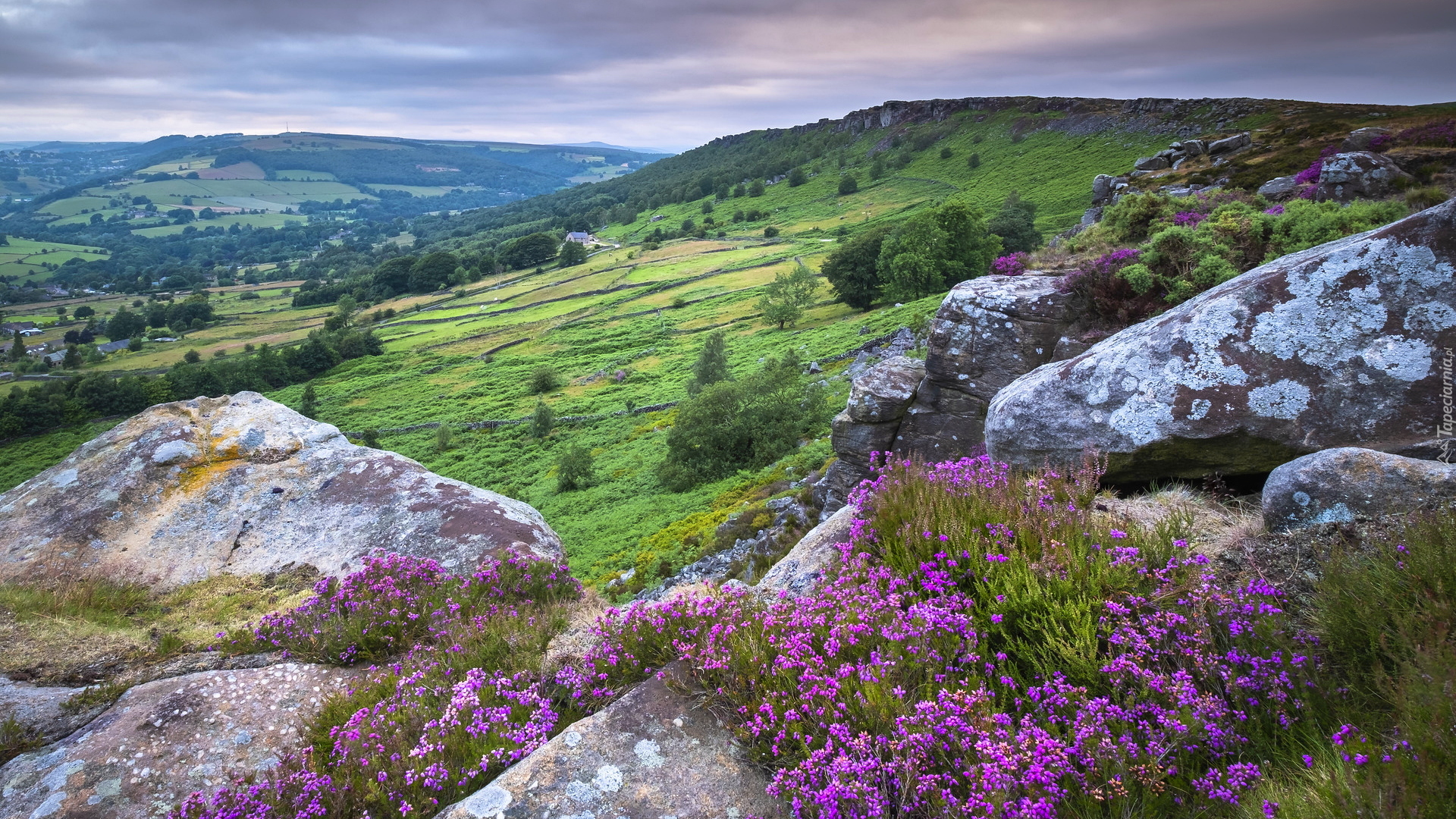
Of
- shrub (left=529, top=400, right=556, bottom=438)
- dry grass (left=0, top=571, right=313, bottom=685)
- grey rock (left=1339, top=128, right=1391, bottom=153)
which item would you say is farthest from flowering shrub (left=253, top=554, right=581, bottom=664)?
shrub (left=529, top=400, right=556, bottom=438)

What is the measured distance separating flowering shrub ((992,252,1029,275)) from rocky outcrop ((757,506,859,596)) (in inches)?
464

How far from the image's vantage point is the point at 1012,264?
17.4m

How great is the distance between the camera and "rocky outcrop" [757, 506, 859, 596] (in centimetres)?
651

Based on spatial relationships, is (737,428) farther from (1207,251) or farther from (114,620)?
(114,620)

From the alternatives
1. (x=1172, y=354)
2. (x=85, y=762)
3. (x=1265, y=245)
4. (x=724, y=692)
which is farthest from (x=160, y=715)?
(x=1265, y=245)

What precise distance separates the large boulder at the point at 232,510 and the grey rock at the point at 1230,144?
52.2m

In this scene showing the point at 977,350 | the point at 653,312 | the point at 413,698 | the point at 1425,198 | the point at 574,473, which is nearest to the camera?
the point at 413,698

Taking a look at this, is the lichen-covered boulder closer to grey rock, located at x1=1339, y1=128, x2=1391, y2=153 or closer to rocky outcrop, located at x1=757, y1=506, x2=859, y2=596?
rocky outcrop, located at x1=757, y1=506, x2=859, y2=596

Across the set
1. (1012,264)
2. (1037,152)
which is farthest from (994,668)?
(1037,152)

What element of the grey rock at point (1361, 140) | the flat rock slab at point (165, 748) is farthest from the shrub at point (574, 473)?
the grey rock at point (1361, 140)

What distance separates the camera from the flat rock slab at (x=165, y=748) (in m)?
5.21

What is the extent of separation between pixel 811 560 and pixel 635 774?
10.6 ft

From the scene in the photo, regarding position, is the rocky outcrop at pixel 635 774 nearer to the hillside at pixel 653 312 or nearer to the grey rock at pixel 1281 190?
the hillside at pixel 653 312

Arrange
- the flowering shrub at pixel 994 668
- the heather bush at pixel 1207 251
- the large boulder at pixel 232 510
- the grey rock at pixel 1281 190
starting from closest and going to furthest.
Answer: the flowering shrub at pixel 994 668
the large boulder at pixel 232 510
the heather bush at pixel 1207 251
the grey rock at pixel 1281 190
